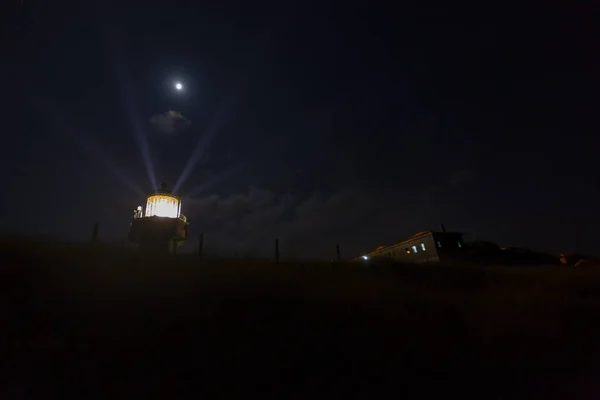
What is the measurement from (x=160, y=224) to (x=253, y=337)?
529 inches

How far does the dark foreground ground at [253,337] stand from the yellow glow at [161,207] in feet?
22.8

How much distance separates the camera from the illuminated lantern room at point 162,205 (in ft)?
57.7

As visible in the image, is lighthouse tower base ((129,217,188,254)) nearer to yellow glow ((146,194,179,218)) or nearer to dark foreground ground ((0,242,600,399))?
yellow glow ((146,194,179,218))

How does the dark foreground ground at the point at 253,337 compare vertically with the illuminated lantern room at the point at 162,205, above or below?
below

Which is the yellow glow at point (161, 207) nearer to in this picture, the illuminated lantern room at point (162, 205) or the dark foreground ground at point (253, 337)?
the illuminated lantern room at point (162, 205)

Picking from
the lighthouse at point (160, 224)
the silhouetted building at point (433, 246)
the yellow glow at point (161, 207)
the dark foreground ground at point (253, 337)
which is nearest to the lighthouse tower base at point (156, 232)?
the lighthouse at point (160, 224)

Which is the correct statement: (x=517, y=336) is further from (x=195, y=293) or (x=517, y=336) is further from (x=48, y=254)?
(x=48, y=254)

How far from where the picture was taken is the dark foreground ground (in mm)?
4785

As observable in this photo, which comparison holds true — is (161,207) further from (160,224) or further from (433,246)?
(433,246)

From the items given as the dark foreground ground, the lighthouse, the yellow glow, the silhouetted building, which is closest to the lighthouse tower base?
the lighthouse

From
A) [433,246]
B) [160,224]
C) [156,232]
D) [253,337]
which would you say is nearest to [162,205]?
[160,224]

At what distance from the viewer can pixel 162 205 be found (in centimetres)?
1775

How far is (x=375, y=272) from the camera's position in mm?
14992

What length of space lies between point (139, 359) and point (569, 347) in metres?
11.1
